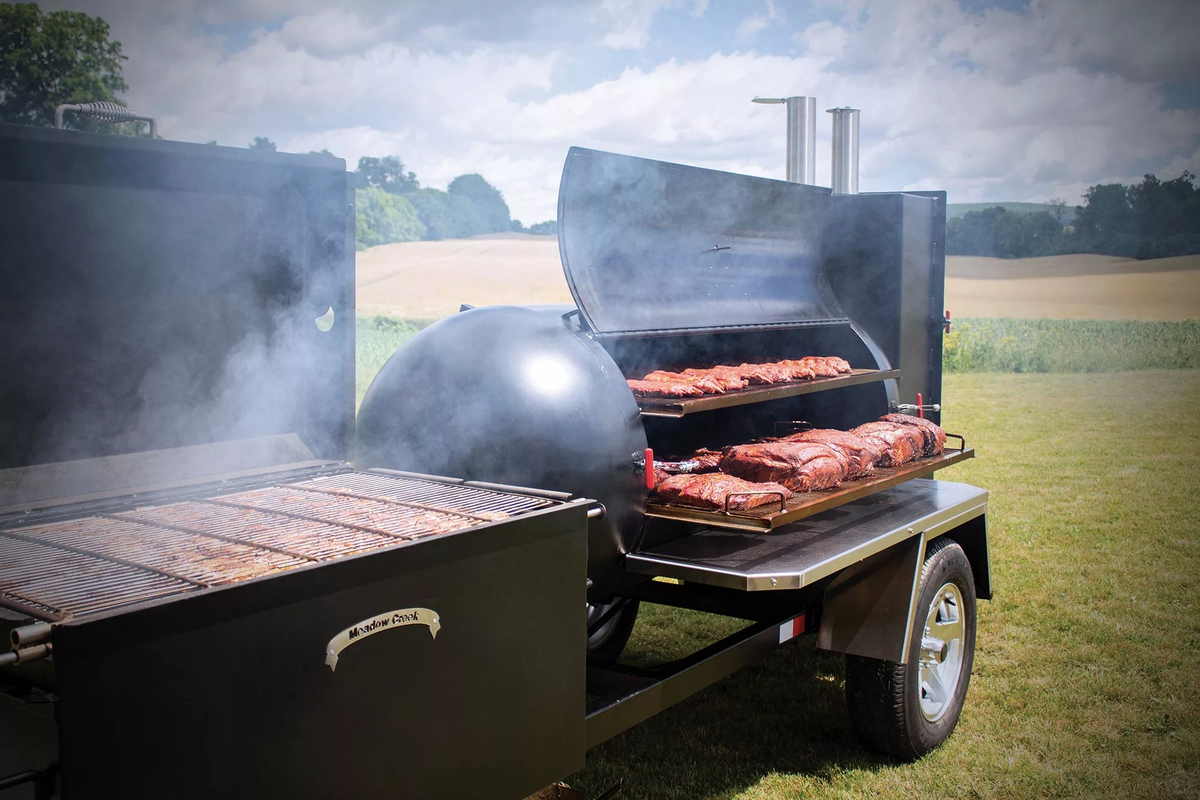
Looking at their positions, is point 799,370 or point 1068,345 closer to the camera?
point 799,370

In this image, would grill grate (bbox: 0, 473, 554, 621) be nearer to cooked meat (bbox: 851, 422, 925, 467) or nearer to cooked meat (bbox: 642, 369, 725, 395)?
cooked meat (bbox: 642, 369, 725, 395)

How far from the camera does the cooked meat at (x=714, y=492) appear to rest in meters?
3.06

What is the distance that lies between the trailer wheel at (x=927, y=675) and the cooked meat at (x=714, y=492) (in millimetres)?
812

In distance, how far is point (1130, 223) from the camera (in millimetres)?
11133

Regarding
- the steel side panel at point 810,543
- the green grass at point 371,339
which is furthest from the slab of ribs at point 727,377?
the green grass at point 371,339

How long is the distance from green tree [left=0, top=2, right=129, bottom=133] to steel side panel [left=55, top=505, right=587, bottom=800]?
2625 mm

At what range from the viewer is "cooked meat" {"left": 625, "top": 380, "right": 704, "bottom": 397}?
3.25 metres

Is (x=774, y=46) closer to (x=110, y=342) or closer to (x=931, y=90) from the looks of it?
(x=931, y=90)

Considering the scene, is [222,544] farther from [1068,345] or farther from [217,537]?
[1068,345]

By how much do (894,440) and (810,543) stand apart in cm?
90

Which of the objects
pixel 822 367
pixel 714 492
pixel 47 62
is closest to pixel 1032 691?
pixel 822 367

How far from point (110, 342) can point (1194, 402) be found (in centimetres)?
1124

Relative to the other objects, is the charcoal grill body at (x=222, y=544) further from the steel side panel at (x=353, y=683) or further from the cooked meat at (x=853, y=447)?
the cooked meat at (x=853, y=447)

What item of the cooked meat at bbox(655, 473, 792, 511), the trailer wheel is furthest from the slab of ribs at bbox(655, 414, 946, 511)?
the trailer wheel
